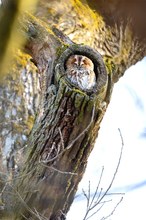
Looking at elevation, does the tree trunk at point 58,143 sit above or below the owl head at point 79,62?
below

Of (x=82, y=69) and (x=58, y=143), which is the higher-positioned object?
(x=82, y=69)

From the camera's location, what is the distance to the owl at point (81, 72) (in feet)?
5.86

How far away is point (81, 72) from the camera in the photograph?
1.80m

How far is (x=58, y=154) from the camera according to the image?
1704mm

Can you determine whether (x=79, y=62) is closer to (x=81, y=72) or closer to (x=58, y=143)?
(x=81, y=72)

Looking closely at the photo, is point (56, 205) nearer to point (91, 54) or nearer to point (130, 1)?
point (91, 54)

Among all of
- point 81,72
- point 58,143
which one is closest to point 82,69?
point 81,72

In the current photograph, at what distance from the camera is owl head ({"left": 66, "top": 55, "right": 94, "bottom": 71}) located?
181cm

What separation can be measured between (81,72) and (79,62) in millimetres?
40

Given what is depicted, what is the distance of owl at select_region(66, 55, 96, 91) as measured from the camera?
1.79 m

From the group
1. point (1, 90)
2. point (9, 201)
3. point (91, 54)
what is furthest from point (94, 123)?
point (1, 90)

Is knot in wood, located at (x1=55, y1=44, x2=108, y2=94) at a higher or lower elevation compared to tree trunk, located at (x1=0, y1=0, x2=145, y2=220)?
higher

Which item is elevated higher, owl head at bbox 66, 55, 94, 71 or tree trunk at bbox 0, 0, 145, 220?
owl head at bbox 66, 55, 94, 71

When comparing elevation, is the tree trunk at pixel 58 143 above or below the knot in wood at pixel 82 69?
below
